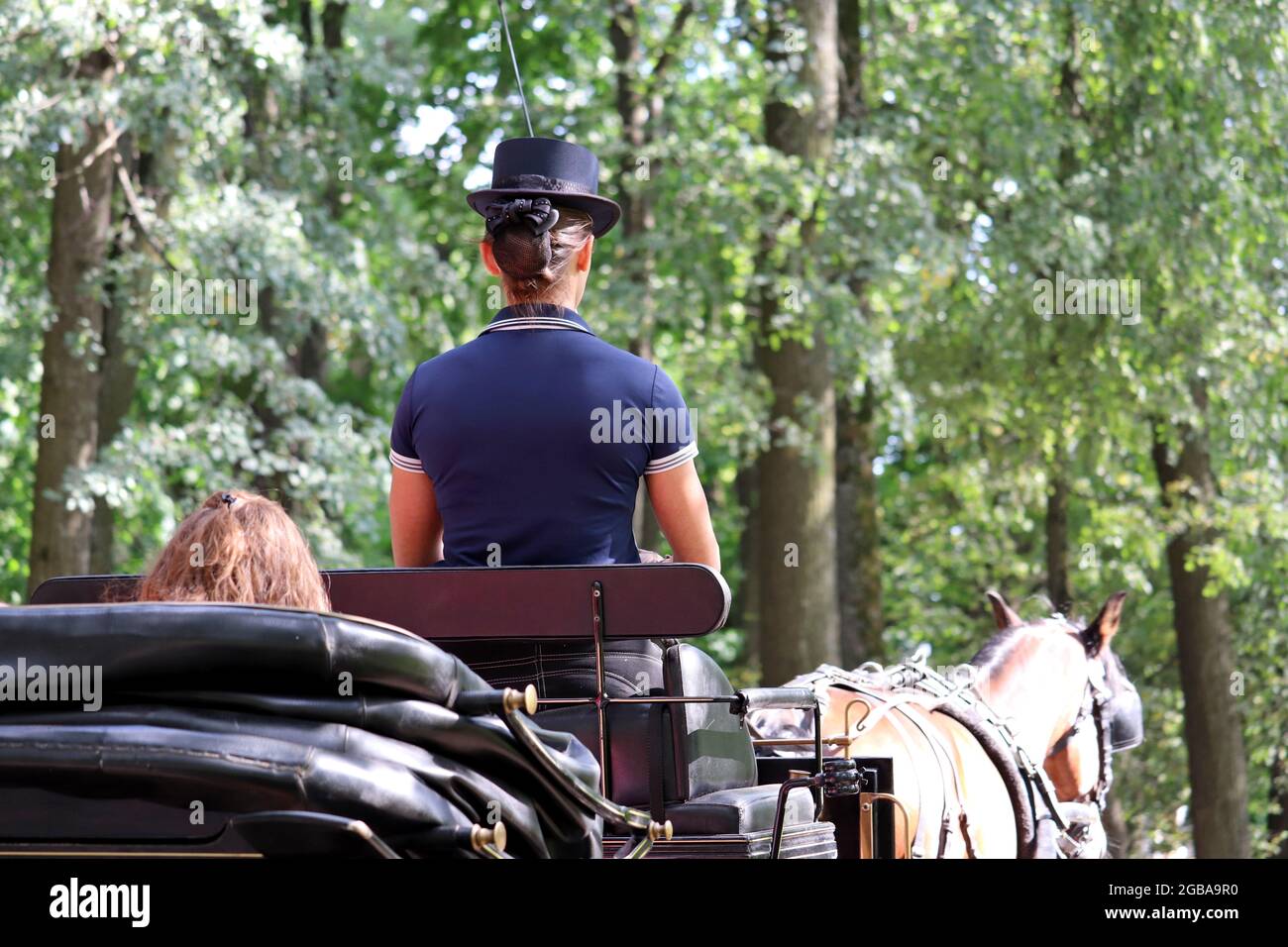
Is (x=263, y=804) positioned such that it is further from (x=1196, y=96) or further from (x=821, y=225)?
(x=1196, y=96)

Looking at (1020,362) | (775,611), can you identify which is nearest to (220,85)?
(775,611)

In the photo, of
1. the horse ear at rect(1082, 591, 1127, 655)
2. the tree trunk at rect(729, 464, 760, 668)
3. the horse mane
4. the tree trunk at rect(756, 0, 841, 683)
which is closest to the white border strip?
the horse mane

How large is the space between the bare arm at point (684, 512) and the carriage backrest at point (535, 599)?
42cm

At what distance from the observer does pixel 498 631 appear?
3.48 m

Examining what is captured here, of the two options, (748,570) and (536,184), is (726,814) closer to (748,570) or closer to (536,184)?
(536,184)

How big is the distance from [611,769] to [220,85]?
8.47 m

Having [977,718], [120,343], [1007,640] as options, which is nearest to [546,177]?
[977,718]

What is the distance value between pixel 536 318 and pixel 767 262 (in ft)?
26.3

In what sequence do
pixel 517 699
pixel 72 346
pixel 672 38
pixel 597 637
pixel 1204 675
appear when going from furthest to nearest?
pixel 1204 675 < pixel 672 38 < pixel 72 346 < pixel 597 637 < pixel 517 699

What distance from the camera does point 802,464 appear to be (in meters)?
11.7

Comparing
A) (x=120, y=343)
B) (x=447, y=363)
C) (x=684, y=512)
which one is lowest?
(x=684, y=512)

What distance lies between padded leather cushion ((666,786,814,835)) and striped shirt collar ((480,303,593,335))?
1.13 m

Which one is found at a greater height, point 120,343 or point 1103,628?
point 120,343

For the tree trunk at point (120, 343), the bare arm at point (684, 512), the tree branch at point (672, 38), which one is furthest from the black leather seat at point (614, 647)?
the tree branch at point (672, 38)
